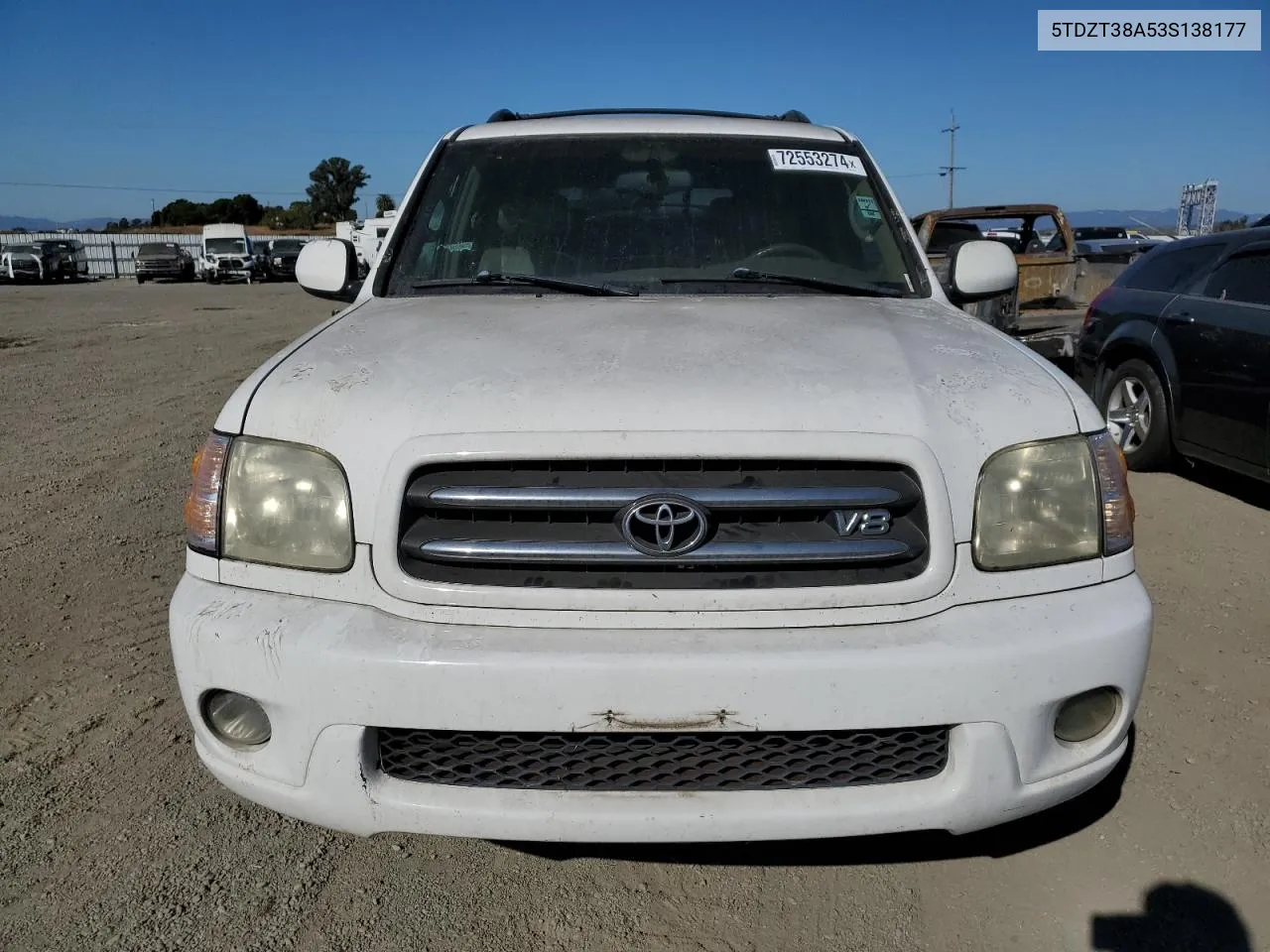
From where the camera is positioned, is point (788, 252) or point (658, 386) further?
point (788, 252)

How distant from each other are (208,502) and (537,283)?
3.95 feet

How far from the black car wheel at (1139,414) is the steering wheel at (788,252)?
389 centimetres

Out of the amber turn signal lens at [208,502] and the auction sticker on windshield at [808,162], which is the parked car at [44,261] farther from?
the amber turn signal lens at [208,502]

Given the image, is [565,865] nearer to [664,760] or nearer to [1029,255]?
[664,760]

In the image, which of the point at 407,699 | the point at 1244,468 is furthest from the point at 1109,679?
the point at 1244,468

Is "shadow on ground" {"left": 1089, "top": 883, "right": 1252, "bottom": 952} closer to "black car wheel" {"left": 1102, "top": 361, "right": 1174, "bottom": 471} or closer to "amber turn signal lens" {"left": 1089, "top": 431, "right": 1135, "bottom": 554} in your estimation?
"amber turn signal lens" {"left": 1089, "top": 431, "right": 1135, "bottom": 554}

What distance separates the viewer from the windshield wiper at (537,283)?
2969mm

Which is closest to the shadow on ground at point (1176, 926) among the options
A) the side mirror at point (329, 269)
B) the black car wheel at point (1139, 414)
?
the side mirror at point (329, 269)

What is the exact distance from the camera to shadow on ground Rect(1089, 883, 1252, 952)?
2234mm

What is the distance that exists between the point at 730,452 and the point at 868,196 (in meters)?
1.79

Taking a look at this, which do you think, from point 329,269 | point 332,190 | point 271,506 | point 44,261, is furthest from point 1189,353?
point 332,190

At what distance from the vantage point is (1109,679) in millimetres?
2049

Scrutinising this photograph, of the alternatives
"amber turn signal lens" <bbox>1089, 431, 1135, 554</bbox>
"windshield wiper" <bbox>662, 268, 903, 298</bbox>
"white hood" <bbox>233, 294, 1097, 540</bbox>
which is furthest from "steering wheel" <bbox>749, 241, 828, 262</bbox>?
"amber turn signal lens" <bbox>1089, 431, 1135, 554</bbox>

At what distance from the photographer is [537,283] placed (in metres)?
3.02
